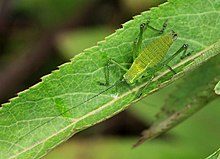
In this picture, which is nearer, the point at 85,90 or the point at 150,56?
the point at 85,90

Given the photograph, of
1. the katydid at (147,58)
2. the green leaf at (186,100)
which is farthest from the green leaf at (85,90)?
the green leaf at (186,100)

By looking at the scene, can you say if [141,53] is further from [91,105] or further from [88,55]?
[91,105]

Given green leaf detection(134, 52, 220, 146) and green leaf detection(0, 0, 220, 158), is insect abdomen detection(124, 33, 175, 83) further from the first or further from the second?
green leaf detection(134, 52, 220, 146)

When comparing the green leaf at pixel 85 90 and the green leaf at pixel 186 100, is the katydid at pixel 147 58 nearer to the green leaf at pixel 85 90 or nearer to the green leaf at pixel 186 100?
the green leaf at pixel 85 90

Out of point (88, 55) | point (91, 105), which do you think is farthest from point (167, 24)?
point (91, 105)

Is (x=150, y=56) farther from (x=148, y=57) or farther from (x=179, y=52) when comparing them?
(x=179, y=52)

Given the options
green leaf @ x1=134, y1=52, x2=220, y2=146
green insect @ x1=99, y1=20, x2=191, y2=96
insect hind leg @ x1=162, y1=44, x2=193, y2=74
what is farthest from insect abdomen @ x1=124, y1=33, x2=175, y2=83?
green leaf @ x1=134, y1=52, x2=220, y2=146

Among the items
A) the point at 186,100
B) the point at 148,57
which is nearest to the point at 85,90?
the point at 148,57
